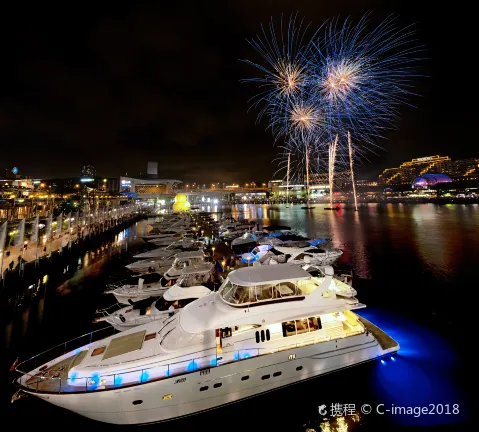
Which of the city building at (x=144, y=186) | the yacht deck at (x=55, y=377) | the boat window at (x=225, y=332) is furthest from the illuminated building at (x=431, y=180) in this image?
the yacht deck at (x=55, y=377)

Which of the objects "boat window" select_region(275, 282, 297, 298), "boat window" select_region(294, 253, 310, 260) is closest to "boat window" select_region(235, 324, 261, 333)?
"boat window" select_region(275, 282, 297, 298)

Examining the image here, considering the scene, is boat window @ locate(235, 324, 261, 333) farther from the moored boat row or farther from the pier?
the pier

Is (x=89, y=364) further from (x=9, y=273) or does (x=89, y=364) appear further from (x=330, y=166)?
(x=330, y=166)

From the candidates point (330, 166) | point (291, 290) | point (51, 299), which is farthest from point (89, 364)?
point (330, 166)

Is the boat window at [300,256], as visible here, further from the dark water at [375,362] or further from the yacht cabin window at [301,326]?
the yacht cabin window at [301,326]

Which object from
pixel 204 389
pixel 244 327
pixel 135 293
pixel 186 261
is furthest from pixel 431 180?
pixel 204 389

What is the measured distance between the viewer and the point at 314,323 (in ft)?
29.8

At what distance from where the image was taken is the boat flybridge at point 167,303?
41.7 feet

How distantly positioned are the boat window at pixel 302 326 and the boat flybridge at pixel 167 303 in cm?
627

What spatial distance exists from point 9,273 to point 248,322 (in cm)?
2329

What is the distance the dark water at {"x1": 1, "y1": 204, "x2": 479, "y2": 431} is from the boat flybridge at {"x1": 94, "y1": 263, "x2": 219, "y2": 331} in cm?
291

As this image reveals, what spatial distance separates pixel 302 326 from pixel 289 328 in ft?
1.88

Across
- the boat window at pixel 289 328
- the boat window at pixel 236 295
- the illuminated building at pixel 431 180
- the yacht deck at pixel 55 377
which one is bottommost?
the yacht deck at pixel 55 377

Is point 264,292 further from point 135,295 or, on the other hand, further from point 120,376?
point 135,295
